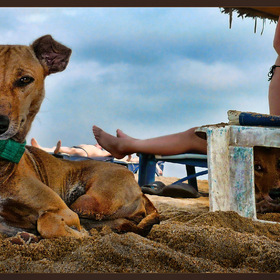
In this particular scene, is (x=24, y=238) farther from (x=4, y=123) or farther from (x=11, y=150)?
(x=4, y=123)

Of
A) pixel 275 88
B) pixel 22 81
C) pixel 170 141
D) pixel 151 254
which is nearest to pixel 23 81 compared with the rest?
pixel 22 81

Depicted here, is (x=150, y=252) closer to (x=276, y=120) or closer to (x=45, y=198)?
(x=45, y=198)

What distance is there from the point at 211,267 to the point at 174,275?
30 centimetres

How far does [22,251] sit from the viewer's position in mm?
1451

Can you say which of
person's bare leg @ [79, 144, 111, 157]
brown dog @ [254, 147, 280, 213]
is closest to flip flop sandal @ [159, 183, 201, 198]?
brown dog @ [254, 147, 280, 213]

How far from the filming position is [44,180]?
1.87 meters

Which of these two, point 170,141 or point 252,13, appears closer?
point 170,141

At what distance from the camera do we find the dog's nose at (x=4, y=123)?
1.49 m

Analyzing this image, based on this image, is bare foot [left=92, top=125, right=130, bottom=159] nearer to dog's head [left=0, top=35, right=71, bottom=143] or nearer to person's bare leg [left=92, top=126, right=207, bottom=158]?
person's bare leg [left=92, top=126, right=207, bottom=158]

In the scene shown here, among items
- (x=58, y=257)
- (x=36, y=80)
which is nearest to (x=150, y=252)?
(x=58, y=257)

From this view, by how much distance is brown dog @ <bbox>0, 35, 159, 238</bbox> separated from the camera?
5.20 feet

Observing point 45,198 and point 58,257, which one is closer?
point 58,257

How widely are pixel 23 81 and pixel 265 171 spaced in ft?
6.42

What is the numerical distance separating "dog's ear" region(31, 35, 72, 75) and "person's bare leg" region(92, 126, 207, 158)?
178 cm
